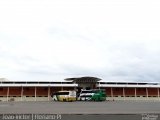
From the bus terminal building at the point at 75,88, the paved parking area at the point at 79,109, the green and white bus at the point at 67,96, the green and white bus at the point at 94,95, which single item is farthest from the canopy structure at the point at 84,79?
the paved parking area at the point at 79,109

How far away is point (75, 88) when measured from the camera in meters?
69.4

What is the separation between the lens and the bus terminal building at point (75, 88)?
66.1 meters

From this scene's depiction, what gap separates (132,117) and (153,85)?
65.7 metres

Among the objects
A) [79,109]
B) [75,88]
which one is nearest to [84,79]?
[75,88]

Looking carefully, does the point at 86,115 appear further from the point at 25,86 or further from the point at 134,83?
the point at 134,83

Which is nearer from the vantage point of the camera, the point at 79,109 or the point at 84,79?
the point at 79,109

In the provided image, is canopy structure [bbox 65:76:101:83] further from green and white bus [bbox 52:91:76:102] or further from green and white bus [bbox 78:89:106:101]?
green and white bus [bbox 52:91:76:102]

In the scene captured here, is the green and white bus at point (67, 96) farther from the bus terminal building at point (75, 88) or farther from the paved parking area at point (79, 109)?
the paved parking area at point (79, 109)

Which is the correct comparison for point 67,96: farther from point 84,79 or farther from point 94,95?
point 84,79

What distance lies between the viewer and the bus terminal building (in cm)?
6612

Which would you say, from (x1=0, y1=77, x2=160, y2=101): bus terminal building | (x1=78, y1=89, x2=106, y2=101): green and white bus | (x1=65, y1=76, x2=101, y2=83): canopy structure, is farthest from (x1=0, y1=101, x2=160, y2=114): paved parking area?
(x1=65, y1=76, x2=101, y2=83): canopy structure

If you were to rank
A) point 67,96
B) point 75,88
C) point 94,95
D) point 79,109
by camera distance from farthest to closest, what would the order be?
point 75,88 < point 94,95 < point 67,96 < point 79,109

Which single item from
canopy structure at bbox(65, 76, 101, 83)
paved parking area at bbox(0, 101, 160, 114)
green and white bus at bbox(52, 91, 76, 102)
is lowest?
paved parking area at bbox(0, 101, 160, 114)

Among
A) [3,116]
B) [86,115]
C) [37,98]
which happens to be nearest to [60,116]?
[86,115]
